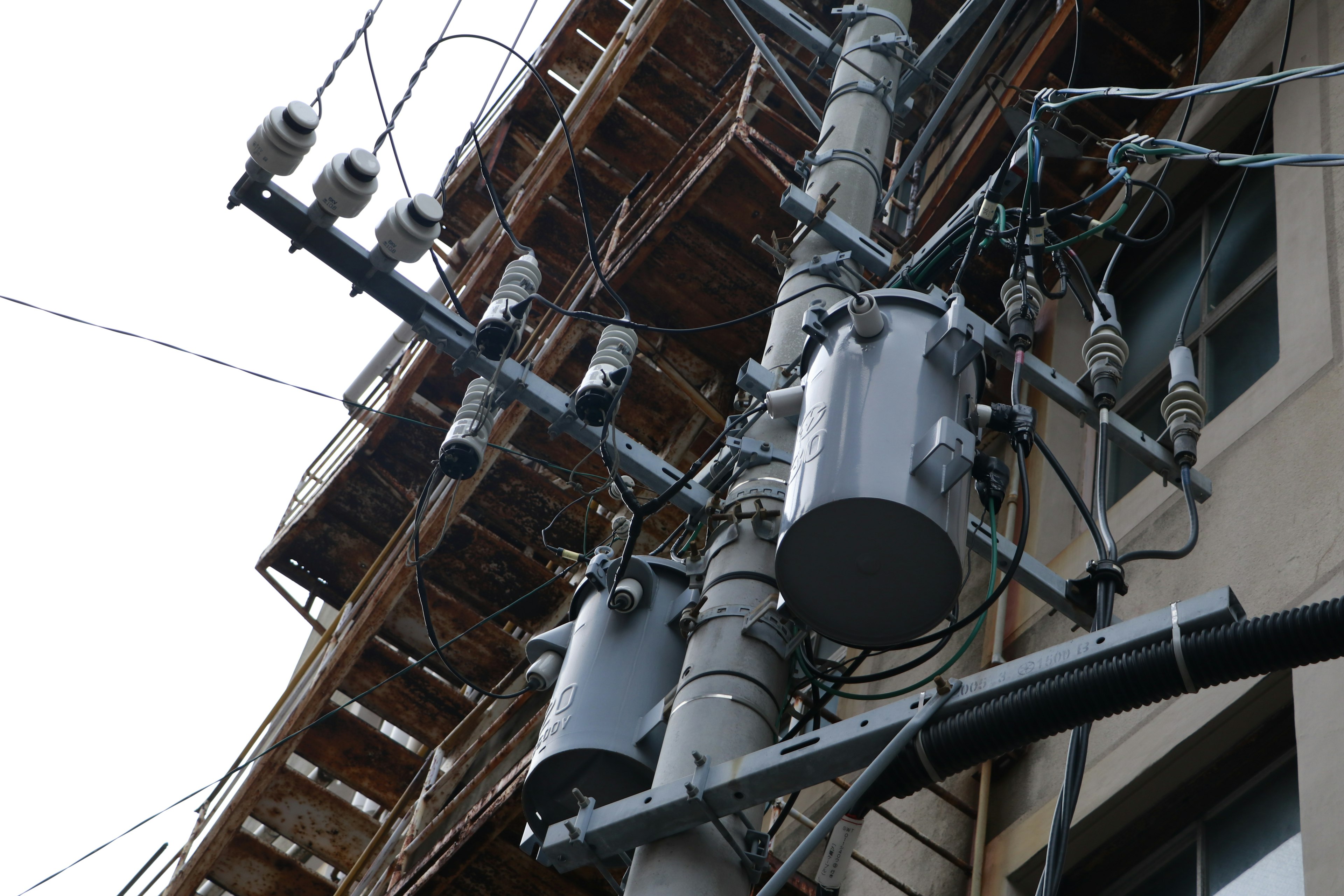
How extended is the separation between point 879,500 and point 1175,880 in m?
Result: 2.74

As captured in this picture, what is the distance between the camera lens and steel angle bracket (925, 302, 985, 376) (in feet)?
15.0

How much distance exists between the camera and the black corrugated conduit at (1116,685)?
9.96ft

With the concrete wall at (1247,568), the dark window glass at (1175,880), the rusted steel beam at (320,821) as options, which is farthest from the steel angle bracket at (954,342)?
the rusted steel beam at (320,821)

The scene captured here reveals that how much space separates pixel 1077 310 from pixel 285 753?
24.4 feet

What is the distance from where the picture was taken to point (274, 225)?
564cm

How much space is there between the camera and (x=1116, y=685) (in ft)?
10.8

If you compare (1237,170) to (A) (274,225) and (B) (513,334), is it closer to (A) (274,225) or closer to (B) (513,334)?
(B) (513,334)

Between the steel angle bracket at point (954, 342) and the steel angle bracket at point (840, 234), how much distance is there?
42.9 inches

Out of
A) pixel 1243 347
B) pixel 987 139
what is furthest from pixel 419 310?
pixel 987 139

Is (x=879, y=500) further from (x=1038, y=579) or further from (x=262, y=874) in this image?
(x=262, y=874)

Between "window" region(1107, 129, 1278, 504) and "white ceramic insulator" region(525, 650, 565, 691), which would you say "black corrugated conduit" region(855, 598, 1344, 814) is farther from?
"window" region(1107, 129, 1278, 504)

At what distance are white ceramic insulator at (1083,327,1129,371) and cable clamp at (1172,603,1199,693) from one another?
1.95 m

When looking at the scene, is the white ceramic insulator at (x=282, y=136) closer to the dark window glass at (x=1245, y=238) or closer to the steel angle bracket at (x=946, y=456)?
the steel angle bracket at (x=946, y=456)

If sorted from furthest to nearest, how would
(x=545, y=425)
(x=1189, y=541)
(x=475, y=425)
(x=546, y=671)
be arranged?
(x=545, y=425) → (x=475, y=425) → (x=546, y=671) → (x=1189, y=541)
